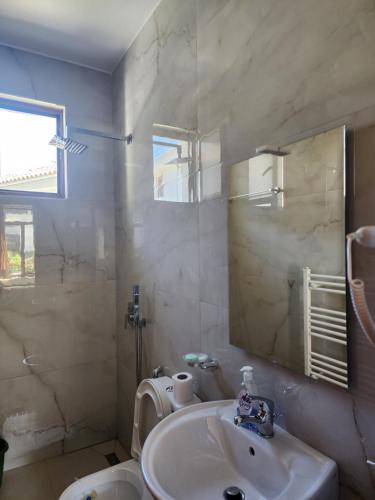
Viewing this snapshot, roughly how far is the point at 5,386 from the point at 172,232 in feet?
5.31

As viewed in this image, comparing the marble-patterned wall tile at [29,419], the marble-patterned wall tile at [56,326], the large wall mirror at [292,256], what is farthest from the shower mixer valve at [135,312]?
the large wall mirror at [292,256]

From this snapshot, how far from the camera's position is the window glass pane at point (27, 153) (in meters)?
2.29

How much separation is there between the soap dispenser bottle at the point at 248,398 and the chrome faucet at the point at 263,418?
1 centimetres

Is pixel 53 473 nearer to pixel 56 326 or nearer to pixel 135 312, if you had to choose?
pixel 56 326

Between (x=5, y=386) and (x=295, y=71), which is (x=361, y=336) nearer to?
(x=295, y=71)

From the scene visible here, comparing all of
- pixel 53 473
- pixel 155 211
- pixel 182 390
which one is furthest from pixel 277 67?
pixel 53 473

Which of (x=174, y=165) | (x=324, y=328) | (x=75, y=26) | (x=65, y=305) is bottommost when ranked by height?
(x=65, y=305)

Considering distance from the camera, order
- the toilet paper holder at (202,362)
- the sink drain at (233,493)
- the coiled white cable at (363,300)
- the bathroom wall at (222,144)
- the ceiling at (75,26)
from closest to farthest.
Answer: the coiled white cable at (363,300)
the bathroom wall at (222,144)
the sink drain at (233,493)
the toilet paper holder at (202,362)
the ceiling at (75,26)

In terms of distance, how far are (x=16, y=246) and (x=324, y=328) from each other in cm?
203

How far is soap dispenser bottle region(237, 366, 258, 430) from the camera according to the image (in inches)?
42.7

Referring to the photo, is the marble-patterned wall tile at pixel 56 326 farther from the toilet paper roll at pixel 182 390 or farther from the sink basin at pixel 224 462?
the sink basin at pixel 224 462

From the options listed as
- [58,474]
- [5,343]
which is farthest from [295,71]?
[58,474]

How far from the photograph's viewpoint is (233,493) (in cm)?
102

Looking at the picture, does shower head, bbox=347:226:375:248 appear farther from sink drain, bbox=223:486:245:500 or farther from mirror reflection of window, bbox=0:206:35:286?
mirror reflection of window, bbox=0:206:35:286
